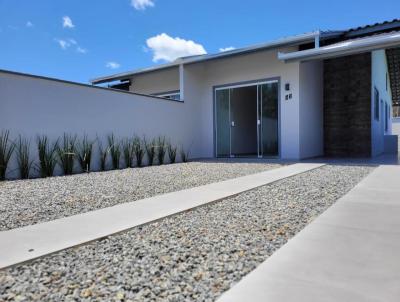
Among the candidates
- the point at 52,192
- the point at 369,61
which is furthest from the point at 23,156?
the point at 369,61

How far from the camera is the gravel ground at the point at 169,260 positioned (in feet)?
5.95

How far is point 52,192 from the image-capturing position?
15.6ft

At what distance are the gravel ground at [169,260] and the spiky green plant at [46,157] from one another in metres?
4.44

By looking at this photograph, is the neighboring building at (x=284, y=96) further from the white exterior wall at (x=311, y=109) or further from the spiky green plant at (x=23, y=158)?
the spiky green plant at (x=23, y=158)

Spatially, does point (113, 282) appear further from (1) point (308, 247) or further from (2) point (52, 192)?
(2) point (52, 192)

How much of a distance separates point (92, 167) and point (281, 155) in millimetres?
5881

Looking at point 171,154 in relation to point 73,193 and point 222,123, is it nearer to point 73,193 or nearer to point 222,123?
point 222,123

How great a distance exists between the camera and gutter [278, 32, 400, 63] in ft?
24.2

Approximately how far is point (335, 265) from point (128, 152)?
288 inches

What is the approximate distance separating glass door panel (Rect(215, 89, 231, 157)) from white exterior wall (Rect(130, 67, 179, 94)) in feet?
6.21

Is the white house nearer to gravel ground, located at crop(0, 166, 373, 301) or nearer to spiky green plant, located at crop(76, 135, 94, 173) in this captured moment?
spiky green plant, located at crop(76, 135, 94, 173)

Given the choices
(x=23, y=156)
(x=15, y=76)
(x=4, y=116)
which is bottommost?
(x=23, y=156)

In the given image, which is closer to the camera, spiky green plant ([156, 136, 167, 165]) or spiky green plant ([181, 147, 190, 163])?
spiky green plant ([156, 136, 167, 165])

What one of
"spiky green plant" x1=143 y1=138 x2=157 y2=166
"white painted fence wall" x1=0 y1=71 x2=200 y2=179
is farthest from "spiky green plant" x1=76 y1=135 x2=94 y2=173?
"spiky green plant" x1=143 y1=138 x2=157 y2=166
